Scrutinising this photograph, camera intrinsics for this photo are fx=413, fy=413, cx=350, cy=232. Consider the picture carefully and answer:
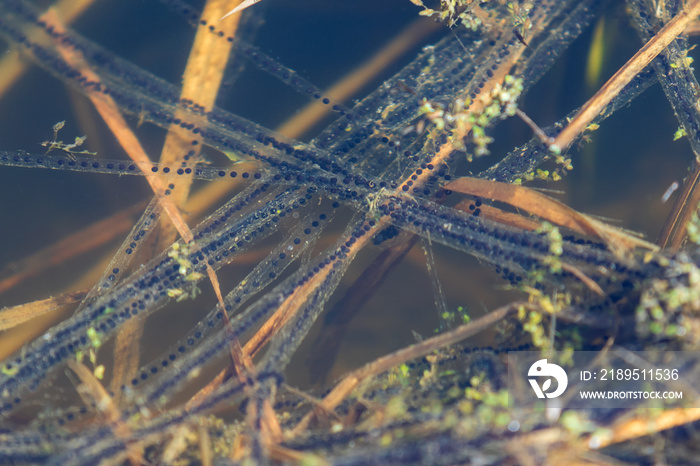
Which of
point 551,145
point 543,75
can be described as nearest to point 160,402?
point 551,145

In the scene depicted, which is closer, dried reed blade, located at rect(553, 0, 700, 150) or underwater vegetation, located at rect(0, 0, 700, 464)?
underwater vegetation, located at rect(0, 0, 700, 464)

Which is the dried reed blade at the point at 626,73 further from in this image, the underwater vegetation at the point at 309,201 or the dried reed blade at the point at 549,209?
the dried reed blade at the point at 549,209

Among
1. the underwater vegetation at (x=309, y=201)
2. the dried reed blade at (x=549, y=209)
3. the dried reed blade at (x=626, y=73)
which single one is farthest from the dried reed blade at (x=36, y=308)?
the dried reed blade at (x=626, y=73)

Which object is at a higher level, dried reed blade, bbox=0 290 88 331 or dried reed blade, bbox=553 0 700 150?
dried reed blade, bbox=553 0 700 150

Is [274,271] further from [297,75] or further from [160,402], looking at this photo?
[297,75]

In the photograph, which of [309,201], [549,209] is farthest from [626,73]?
[309,201]

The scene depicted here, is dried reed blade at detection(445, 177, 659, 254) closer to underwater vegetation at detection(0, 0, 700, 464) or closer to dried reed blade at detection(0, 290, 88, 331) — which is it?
underwater vegetation at detection(0, 0, 700, 464)

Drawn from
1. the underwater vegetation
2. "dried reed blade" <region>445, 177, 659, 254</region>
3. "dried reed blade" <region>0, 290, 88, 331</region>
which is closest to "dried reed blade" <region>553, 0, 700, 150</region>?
the underwater vegetation

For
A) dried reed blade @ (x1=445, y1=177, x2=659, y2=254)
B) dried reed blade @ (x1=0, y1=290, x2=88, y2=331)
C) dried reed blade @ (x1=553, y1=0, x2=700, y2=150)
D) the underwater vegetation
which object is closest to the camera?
dried reed blade @ (x1=445, y1=177, x2=659, y2=254)
